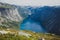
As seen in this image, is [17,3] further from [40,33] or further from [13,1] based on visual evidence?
[40,33]

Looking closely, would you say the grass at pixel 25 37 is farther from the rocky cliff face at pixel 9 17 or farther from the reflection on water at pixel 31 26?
the rocky cliff face at pixel 9 17

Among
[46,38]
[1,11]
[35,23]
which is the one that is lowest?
[46,38]

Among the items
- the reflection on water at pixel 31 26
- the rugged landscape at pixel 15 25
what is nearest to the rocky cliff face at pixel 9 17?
the rugged landscape at pixel 15 25

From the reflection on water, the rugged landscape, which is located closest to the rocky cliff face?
the rugged landscape

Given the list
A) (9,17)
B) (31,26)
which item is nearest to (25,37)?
(31,26)

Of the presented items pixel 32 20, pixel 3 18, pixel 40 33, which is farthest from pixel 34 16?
pixel 3 18

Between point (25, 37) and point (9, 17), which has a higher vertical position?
point (9, 17)

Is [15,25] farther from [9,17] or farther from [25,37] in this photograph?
[25,37]

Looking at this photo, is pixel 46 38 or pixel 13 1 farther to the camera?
pixel 13 1

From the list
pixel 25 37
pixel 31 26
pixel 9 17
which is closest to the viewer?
pixel 25 37
